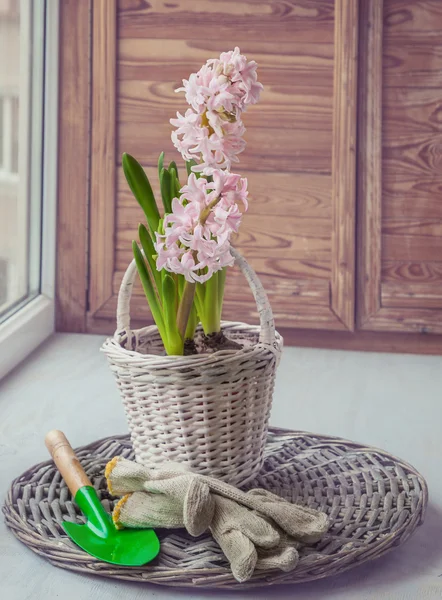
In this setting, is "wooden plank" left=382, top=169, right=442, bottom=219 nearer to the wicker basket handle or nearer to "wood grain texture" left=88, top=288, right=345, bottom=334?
"wood grain texture" left=88, top=288, right=345, bottom=334

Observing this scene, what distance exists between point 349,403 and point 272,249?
535 millimetres

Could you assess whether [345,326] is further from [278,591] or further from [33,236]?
[278,591]

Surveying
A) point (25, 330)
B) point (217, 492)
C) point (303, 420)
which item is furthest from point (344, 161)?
point (217, 492)

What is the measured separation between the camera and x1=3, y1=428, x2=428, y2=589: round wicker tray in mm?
1062

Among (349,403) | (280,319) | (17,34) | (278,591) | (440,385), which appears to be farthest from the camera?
(280,319)

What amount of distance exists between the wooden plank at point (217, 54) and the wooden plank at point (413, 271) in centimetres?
47

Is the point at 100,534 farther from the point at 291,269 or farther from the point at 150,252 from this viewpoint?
the point at 291,269

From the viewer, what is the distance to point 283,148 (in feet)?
7.05

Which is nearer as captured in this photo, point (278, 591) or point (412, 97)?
point (278, 591)

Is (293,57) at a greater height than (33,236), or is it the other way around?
(293,57)

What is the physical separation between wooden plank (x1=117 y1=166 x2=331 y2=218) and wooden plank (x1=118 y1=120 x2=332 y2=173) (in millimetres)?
19

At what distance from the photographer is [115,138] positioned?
220cm

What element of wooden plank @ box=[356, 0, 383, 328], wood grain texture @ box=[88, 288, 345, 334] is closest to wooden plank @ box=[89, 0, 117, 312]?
wood grain texture @ box=[88, 288, 345, 334]

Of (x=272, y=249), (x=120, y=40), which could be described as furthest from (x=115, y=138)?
(x=272, y=249)
